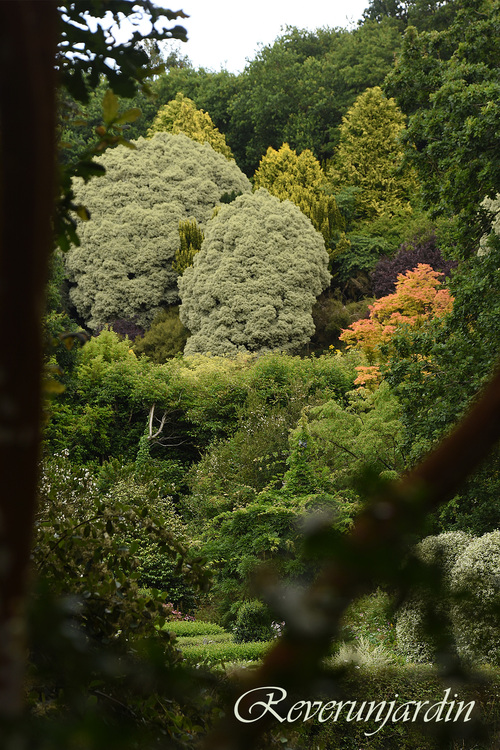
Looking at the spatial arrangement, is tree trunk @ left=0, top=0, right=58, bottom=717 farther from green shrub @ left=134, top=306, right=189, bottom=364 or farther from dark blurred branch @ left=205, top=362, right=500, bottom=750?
green shrub @ left=134, top=306, right=189, bottom=364

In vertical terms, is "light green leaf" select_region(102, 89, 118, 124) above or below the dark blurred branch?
above

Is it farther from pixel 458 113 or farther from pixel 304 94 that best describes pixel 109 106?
pixel 304 94

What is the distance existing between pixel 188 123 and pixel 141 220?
238 inches

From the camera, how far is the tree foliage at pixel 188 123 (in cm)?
2364

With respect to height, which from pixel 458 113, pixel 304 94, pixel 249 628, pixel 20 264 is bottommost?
pixel 249 628

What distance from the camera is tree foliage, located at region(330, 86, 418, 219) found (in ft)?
70.1

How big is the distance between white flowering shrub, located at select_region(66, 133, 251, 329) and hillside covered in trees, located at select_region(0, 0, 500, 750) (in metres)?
0.09

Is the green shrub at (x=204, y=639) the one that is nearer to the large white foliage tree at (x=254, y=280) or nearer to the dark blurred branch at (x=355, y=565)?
the dark blurred branch at (x=355, y=565)

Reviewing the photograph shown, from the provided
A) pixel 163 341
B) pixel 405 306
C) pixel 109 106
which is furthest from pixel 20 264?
pixel 163 341

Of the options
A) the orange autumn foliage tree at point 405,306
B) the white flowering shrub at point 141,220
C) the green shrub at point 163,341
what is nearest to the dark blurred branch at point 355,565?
the orange autumn foliage tree at point 405,306

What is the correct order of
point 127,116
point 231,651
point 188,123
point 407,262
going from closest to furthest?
point 127,116 < point 231,651 < point 407,262 < point 188,123

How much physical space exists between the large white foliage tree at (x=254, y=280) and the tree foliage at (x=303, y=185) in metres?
1.29

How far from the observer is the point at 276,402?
1220cm

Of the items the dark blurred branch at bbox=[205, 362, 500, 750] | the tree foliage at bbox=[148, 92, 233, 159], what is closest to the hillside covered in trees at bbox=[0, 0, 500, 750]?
the dark blurred branch at bbox=[205, 362, 500, 750]
